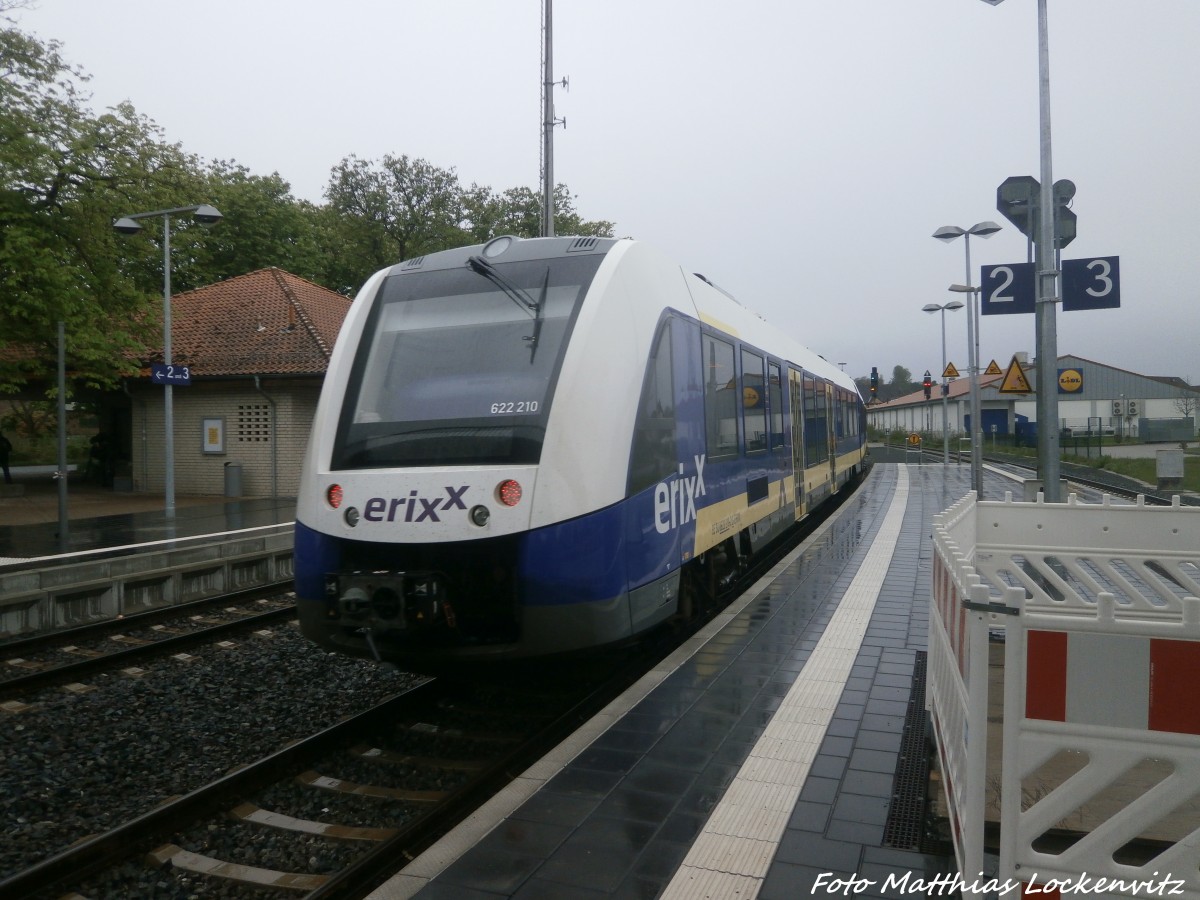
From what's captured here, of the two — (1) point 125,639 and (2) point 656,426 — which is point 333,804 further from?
(1) point 125,639

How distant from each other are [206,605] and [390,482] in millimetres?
5742

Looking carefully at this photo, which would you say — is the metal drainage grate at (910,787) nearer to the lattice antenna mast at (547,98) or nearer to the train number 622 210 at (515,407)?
the train number 622 210 at (515,407)

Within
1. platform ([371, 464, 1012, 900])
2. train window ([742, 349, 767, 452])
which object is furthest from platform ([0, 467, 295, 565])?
platform ([371, 464, 1012, 900])

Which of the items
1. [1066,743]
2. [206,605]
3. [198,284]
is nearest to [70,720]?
[206,605]

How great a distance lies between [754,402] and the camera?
9602 millimetres

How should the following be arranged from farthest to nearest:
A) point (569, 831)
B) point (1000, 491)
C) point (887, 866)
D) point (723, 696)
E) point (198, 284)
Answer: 1. point (198, 284)
2. point (1000, 491)
3. point (723, 696)
4. point (569, 831)
5. point (887, 866)

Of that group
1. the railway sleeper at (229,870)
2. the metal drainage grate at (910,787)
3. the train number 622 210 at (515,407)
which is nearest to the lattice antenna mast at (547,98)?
the train number 622 210 at (515,407)

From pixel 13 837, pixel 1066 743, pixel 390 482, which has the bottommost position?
pixel 13 837

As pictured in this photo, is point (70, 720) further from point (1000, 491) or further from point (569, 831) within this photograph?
point (1000, 491)

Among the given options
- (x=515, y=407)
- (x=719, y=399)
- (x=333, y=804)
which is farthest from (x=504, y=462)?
(x=719, y=399)

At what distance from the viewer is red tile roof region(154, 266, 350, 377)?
2316 centimetres

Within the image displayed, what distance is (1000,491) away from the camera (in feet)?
72.0

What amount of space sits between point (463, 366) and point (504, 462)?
871mm

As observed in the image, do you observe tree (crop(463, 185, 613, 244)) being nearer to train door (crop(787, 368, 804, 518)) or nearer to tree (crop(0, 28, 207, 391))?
tree (crop(0, 28, 207, 391))
